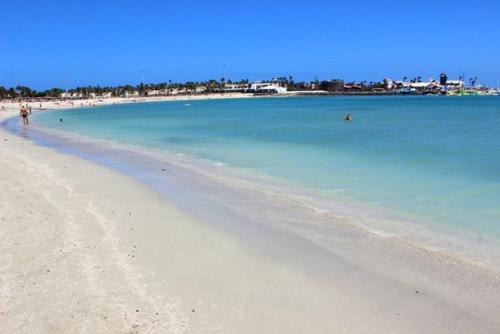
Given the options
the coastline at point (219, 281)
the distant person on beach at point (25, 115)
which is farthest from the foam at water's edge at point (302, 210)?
the distant person on beach at point (25, 115)

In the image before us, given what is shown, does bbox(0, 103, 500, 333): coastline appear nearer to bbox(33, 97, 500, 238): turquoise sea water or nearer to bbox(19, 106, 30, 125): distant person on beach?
bbox(33, 97, 500, 238): turquoise sea water

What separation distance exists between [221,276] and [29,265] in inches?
90.9

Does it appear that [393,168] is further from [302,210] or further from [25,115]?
[25,115]

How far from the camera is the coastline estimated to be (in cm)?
444

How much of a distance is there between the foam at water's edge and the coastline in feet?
1.59

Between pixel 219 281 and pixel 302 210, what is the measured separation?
3.89m

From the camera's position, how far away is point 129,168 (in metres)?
14.4

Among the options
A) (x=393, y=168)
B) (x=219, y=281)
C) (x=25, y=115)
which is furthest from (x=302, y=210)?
(x=25, y=115)

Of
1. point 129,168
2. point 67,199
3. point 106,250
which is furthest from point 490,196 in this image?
point 129,168

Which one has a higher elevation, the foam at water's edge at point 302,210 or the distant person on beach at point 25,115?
the distant person on beach at point 25,115

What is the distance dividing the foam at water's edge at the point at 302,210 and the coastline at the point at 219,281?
486 mm

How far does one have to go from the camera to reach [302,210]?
29.5ft

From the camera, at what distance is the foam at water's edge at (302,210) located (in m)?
6.97

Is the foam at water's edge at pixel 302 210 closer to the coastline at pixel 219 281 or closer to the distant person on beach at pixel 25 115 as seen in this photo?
the coastline at pixel 219 281
